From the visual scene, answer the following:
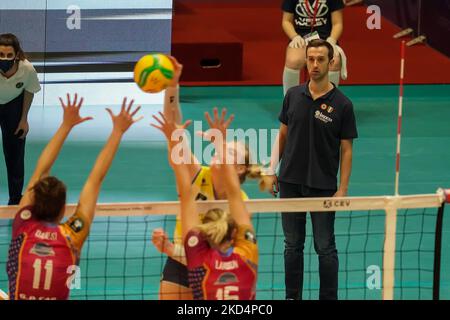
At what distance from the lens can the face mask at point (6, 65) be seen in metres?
12.8

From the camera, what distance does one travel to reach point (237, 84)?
19.3m

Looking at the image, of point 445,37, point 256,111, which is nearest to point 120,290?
point 256,111

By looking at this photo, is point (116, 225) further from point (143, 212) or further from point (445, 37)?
point (445, 37)

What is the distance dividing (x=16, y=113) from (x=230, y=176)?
5672mm

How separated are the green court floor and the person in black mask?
0.64m

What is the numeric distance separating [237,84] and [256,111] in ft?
5.67

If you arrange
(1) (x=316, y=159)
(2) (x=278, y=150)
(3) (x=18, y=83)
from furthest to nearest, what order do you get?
(3) (x=18, y=83) < (2) (x=278, y=150) < (1) (x=316, y=159)

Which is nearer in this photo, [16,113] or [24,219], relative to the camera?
[24,219]

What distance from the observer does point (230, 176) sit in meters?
8.03

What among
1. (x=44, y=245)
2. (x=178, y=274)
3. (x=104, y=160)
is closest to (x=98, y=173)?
(x=104, y=160)

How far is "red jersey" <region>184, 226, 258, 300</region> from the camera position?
733 centimetres

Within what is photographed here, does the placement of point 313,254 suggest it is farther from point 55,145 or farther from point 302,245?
point 55,145

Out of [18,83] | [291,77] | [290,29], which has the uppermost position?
[290,29]

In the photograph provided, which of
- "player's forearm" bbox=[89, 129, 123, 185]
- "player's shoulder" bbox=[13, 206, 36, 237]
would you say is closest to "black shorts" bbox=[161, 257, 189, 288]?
"player's forearm" bbox=[89, 129, 123, 185]
